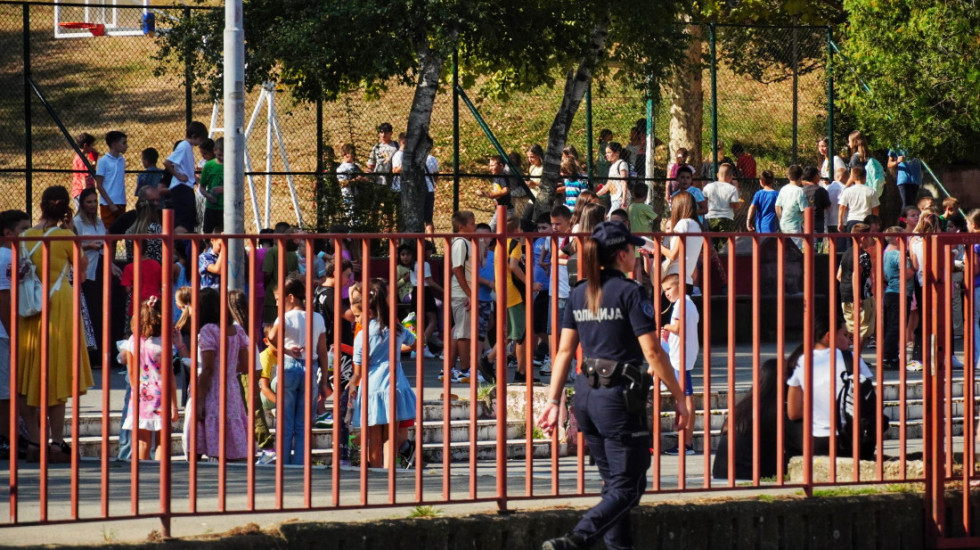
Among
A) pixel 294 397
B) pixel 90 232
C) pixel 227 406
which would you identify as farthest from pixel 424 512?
pixel 90 232

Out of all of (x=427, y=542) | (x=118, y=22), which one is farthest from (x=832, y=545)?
(x=118, y=22)

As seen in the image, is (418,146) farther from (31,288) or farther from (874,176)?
(31,288)

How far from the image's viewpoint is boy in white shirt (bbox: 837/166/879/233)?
1889cm

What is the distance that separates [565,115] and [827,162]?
14.8 ft

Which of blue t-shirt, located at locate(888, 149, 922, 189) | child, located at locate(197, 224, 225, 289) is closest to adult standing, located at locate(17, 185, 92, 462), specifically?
child, located at locate(197, 224, 225, 289)

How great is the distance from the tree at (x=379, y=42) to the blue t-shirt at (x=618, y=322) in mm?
9856

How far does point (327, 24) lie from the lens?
1630cm

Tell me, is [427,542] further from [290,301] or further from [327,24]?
[327,24]

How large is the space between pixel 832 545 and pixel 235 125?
6.38 metres

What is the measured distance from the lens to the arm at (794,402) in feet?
25.8

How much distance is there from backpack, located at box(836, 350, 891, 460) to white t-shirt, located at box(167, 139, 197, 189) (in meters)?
9.25

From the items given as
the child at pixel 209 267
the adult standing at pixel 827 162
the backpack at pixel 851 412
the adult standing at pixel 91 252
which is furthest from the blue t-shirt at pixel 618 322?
the adult standing at pixel 827 162

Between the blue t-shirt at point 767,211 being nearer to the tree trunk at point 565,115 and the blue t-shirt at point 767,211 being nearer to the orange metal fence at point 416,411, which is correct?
the tree trunk at point 565,115

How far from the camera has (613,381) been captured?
6.61m
